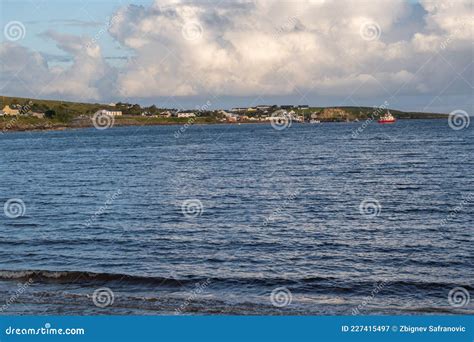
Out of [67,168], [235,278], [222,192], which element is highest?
[67,168]

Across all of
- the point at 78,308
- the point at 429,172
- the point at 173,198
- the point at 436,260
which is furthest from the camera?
the point at 429,172

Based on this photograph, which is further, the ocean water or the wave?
the wave

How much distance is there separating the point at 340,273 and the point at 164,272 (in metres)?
7.34

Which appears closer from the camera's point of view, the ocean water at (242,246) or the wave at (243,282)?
the ocean water at (242,246)

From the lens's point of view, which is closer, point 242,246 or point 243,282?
point 243,282

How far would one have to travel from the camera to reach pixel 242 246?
29.0m

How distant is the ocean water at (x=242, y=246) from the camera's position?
2072 centimetres

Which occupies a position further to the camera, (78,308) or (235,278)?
(235,278)

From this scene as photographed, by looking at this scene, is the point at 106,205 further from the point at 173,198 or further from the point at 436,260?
the point at 436,260

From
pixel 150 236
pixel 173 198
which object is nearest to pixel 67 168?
pixel 173 198

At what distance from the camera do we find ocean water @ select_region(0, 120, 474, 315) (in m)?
20.7

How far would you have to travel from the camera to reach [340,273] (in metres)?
23.9

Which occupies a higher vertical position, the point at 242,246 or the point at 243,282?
the point at 242,246

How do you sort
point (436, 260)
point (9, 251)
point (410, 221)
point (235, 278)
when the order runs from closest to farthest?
point (235, 278), point (436, 260), point (9, 251), point (410, 221)
